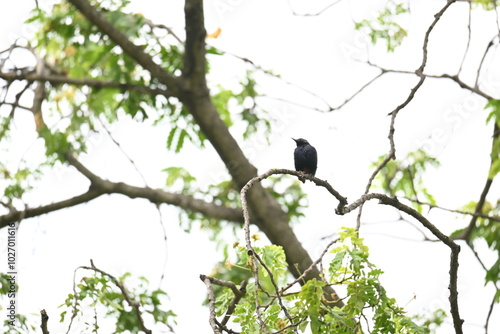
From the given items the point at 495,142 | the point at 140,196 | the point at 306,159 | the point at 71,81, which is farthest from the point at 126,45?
the point at 495,142

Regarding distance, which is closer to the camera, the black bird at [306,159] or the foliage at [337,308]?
the foliage at [337,308]

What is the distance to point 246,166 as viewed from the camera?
841cm

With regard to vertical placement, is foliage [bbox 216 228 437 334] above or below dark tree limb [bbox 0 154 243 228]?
below

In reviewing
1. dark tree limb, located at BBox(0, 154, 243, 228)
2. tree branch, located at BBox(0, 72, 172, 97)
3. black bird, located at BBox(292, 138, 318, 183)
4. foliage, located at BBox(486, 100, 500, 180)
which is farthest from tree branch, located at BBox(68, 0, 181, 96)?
foliage, located at BBox(486, 100, 500, 180)

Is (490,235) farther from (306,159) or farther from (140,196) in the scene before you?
(140,196)

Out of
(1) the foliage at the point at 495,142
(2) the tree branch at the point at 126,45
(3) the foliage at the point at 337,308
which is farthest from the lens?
(2) the tree branch at the point at 126,45

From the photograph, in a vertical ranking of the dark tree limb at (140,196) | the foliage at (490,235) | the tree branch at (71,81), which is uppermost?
the tree branch at (71,81)

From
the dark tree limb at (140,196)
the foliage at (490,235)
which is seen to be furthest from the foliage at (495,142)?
the dark tree limb at (140,196)

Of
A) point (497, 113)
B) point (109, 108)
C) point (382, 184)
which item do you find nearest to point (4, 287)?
point (109, 108)

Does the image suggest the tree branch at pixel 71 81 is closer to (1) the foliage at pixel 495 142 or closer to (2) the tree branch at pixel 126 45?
(2) the tree branch at pixel 126 45

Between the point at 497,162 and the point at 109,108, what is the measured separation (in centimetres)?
448

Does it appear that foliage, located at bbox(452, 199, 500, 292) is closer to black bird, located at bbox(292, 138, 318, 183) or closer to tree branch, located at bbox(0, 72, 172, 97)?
black bird, located at bbox(292, 138, 318, 183)

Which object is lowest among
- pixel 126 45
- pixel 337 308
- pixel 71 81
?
pixel 337 308

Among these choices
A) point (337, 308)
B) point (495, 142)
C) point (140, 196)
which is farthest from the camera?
point (140, 196)
